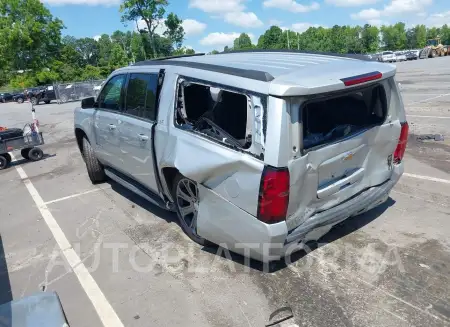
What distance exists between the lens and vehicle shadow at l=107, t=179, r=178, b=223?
15.9 ft

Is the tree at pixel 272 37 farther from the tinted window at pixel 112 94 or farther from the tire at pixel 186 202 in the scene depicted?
the tire at pixel 186 202

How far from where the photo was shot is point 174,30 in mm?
60250

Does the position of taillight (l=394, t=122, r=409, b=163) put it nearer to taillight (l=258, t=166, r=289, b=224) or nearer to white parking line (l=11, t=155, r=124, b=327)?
taillight (l=258, t=166, r=289, b=224)

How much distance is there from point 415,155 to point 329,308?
4.57 m

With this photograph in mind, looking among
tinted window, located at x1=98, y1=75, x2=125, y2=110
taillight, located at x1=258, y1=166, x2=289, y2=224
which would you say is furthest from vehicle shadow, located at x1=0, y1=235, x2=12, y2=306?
taillight, located at x1=258, y1=166, x2=289, y2=224

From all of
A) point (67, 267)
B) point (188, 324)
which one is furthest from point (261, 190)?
point (67, 267)

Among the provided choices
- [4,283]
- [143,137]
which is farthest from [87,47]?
[4,283]

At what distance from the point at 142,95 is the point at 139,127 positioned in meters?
0.39

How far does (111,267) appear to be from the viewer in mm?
3793

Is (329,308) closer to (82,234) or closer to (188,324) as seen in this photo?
(188,324)

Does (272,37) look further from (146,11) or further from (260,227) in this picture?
(260,227)

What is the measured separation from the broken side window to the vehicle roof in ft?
0.76

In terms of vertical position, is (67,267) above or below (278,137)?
below

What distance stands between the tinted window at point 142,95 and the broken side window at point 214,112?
16.9 inches
